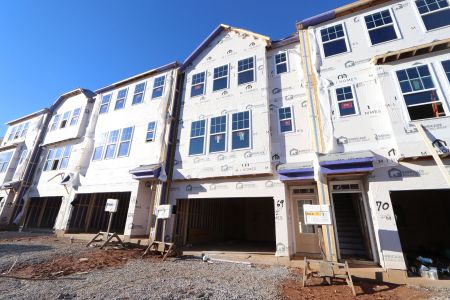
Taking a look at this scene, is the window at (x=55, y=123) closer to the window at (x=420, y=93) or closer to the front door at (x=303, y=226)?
the front door at (x=303, y=226)

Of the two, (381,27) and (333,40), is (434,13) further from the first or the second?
(333,40)

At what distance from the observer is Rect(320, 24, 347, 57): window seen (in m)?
10.9

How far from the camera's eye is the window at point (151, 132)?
1438cm

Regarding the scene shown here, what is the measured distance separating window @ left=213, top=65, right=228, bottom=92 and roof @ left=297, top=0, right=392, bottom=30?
15.4ft

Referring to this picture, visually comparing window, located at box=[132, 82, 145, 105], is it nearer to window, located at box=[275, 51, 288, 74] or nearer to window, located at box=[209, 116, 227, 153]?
window, located at box=[209, 116, 227, 153]

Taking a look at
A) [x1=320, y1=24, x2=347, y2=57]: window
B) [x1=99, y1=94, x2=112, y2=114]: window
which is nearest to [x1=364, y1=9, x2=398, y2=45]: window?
[x1=320, y1=24, x2=347, y2=57]: window

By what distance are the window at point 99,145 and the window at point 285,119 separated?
12516 mm

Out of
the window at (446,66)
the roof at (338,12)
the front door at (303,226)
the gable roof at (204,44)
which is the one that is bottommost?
the front door at (303,226)

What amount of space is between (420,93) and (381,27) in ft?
12.5

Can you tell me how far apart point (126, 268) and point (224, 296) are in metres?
4.36

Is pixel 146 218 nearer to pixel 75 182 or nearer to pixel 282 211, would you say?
pixel 75 182

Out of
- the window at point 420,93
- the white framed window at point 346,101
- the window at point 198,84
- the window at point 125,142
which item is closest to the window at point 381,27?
the window at point 420,93

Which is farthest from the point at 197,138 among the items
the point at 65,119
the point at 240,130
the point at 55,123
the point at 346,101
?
the point at 55,123

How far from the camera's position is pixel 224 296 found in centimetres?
571
